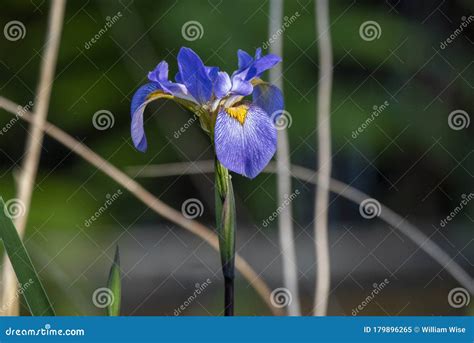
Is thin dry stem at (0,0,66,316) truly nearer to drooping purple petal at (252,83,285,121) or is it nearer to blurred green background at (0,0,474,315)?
blurred green background at (0,0,474,315)

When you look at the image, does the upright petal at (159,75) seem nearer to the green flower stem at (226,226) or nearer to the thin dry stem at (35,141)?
the green flower stem at (226,226)

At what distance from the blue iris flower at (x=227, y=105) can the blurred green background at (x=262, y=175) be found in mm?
481

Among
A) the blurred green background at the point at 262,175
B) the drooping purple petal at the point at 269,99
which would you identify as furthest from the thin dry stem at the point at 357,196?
the drooping purple petal at the point at 269,99

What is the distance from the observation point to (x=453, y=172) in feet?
5.11

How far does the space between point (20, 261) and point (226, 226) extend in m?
0.26

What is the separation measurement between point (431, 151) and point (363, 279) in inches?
14.0

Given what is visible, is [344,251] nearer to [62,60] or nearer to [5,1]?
[62,60]

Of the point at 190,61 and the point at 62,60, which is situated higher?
the point at 190,61

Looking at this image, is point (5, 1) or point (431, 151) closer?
point (5, 1)

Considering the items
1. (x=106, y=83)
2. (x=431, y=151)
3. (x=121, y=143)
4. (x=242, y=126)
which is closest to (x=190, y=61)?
(x=242, y=126)

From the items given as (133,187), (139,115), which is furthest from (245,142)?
(133,187)

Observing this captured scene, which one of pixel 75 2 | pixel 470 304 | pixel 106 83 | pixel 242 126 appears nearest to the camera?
pixel 242 126

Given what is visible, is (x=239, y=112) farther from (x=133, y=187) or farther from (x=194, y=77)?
(x=133, y=187)

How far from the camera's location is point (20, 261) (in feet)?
2.87
